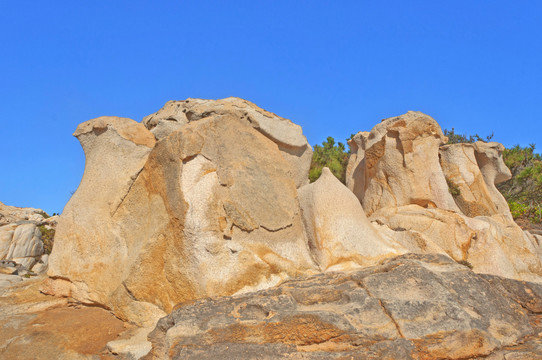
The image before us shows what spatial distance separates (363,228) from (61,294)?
326 centimetres

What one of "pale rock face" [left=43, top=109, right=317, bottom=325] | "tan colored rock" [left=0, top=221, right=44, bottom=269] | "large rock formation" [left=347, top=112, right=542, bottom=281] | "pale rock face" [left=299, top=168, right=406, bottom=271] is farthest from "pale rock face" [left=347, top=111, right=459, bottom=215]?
A: "tan colored rock" [left=0, top=221, right=44, bottom=269]

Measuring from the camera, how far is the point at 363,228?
5.23 meters

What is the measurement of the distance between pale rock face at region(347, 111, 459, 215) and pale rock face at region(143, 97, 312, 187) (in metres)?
1.30

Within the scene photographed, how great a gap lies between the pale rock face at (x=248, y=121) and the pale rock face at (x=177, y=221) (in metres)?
0.19

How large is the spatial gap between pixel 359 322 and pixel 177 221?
190cm

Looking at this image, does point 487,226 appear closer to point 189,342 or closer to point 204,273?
point 204,273

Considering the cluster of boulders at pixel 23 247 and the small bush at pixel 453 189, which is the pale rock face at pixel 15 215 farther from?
the small bush at pixel 453 189

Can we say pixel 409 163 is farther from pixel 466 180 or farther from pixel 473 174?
pixel 473 174

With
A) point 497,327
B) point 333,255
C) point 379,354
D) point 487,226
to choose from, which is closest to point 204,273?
point 333,255

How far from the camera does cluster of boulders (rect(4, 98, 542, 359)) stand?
3488 mm

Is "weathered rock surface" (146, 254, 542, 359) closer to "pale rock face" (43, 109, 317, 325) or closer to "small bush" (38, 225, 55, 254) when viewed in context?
"pale rock face" (43, 109, 317, 325)

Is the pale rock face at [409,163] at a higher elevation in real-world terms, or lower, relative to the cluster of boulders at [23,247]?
higher

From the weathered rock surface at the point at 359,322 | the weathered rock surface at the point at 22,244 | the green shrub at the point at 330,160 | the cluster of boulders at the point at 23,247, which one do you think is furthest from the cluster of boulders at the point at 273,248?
the weathered rock surface at the point at 22,244

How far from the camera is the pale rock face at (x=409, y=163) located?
6.85 meters
